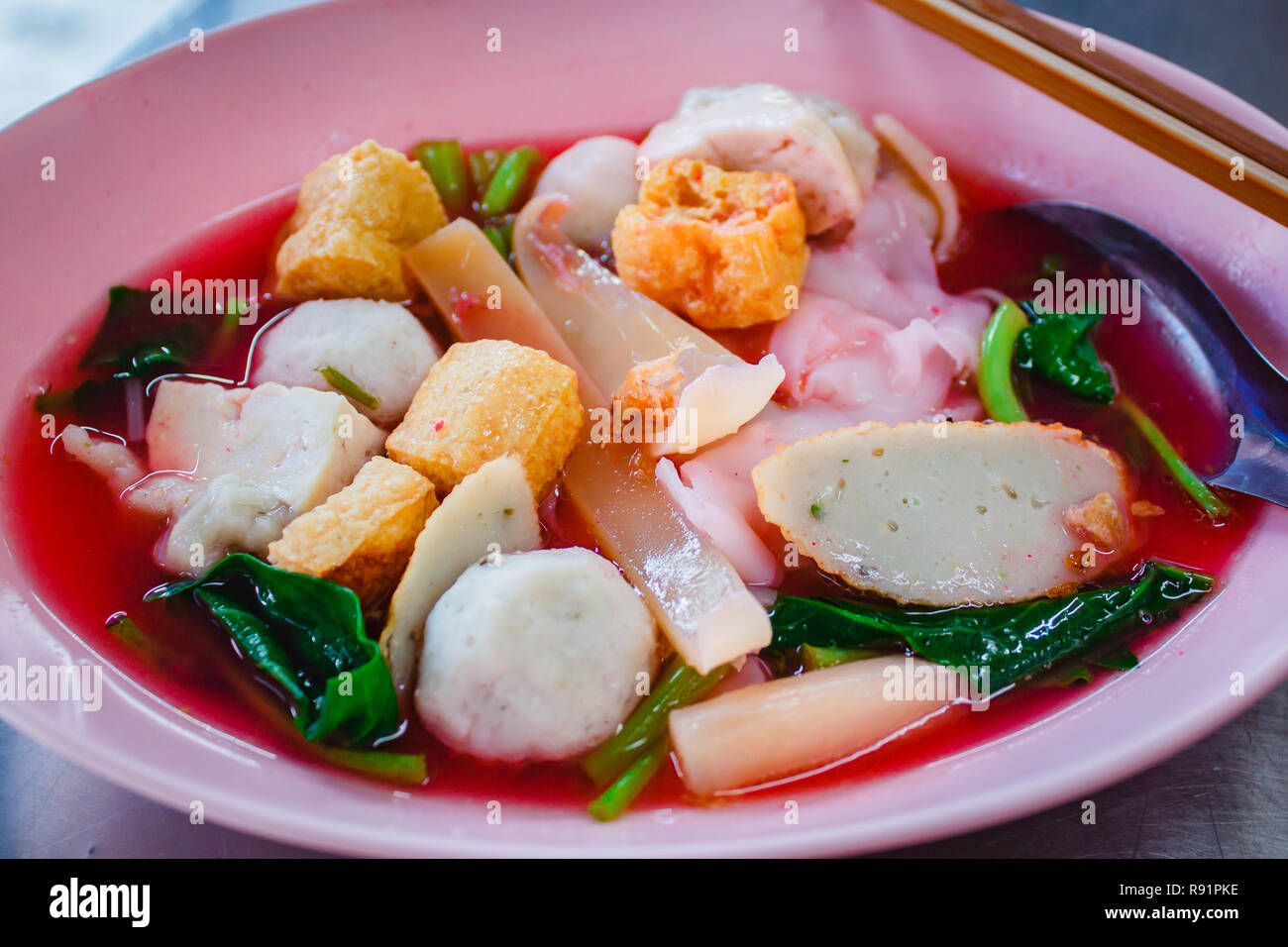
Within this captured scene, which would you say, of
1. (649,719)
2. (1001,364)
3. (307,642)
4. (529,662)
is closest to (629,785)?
(649,719)

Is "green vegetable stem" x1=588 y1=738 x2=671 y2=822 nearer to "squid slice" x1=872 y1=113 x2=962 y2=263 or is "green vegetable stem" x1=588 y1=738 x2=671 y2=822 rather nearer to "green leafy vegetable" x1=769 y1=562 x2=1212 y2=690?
"green leafy vegetable" x1=769 y1=562 x2=1212 y2=690

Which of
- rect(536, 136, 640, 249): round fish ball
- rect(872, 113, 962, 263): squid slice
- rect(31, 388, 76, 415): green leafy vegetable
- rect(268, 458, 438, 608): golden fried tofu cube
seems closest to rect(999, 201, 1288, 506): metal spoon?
rect(872, 113, 962, 263): squid slice

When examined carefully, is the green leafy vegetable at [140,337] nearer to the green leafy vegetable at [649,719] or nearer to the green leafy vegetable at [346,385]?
the green leafy vegetable at [346,385]

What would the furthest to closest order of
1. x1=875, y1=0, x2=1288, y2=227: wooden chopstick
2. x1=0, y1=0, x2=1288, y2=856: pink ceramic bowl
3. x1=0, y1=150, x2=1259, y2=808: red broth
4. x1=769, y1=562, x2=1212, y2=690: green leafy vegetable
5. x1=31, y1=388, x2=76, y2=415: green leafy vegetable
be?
x1=31, y1=388, x2=76, y2=415: green leafy vegetable < x1=875, y1=0, x2=1288, y2=227: wooden chopstick < x1=769, y1=562, x2=1212, y2=690: green leafy vegetable < x1=0, y1=150, x2=1259, y2=808: red broth < x1=0, y1=0, x2=1288, y2=856: pink ceramic bowl

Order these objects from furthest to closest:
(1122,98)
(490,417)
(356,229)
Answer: (356,229)
(1122,98)
(490,417)

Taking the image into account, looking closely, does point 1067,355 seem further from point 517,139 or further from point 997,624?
point 517,139
